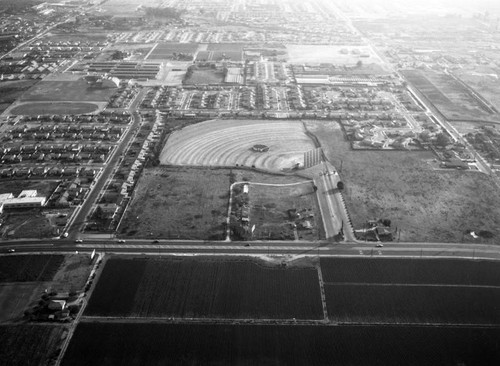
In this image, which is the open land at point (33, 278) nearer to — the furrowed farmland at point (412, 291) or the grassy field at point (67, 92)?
the furrowed farmland at point (412, 291)

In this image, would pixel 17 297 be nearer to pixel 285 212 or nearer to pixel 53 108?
pixel 285 212

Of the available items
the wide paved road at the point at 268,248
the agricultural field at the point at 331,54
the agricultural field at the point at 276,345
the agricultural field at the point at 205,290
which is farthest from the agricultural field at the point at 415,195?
the agricultural field at the point at 331,54

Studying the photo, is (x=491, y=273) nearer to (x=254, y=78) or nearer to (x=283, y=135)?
(x=283, y=135)

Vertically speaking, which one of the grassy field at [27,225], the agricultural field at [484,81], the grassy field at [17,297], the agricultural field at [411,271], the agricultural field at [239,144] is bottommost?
the agricultural field at [484,81]

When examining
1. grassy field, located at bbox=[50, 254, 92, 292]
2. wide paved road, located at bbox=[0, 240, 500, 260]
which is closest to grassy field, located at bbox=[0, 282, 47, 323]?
grassy field, located at bbox=[50, 254, 92, 292]

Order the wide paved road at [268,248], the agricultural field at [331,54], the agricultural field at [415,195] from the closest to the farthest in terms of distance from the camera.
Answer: the wide paved road at [268,248], the agricultural field at [415,195], the agricultural field at [331,54]

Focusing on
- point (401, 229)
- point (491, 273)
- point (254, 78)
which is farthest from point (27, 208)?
point (254, 78)

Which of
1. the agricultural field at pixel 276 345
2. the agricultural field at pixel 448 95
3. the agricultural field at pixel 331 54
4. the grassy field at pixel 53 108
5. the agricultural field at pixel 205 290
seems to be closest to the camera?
the agricultural field at pixel 276 345
